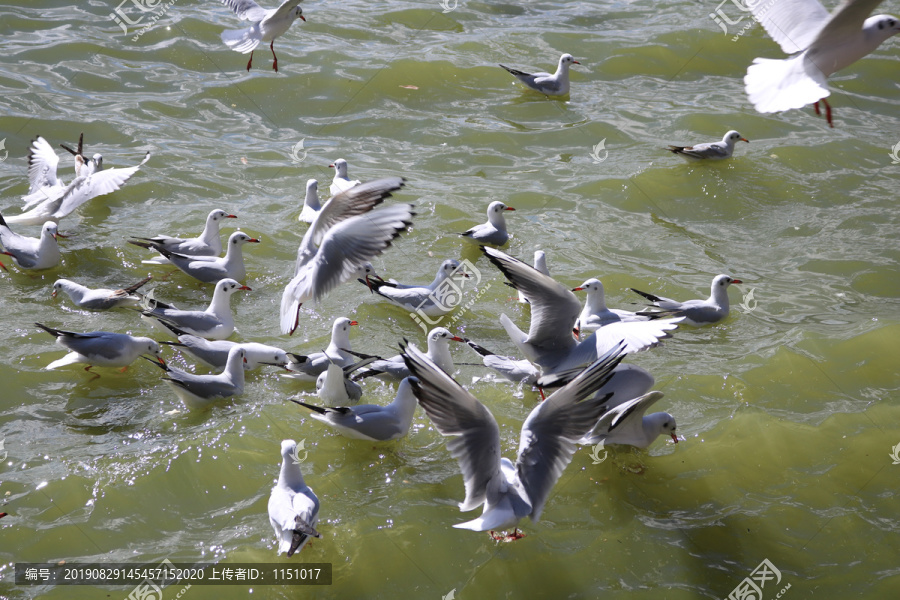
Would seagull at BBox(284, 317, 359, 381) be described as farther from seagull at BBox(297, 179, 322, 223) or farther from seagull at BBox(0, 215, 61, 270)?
seagull at BBox(0, 215, 61, 270)

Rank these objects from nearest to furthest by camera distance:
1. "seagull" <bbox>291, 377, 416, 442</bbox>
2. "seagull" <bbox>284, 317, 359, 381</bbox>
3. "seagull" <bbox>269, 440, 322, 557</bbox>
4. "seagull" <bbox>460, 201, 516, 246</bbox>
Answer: "seagull" <bbox>269, 440, 322, 557</bbox> < "seagull" <bbox>291, 377, 416, 442</bbox> < "seagull" <bbox>284, 317, 359, 381</bbox> < "seagull" <bbox>460, 201, 516, 246</bbox>

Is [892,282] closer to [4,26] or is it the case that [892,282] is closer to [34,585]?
[34,585]

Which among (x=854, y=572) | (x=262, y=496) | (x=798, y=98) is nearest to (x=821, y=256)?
(x=798, y=98)

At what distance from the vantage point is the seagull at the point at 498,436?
14.6ft

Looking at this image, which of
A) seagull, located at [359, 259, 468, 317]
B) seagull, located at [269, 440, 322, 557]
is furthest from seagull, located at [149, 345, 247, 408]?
seagull, located at [359, 259, 468, 317]

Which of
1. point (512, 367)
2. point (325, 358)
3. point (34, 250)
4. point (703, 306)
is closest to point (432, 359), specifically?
point (512, 367)

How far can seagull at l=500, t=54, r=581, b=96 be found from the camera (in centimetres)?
1196

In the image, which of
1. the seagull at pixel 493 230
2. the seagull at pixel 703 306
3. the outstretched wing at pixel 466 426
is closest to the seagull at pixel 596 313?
the seagull at pixel 703 306

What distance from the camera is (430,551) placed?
467 centimetres

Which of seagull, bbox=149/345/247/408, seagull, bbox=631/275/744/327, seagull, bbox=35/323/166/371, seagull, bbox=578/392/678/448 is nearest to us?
seagull, bbox=578/392/678/448

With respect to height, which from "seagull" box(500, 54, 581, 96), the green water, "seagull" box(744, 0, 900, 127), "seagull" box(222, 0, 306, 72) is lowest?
the green water

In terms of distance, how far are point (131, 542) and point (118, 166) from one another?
6.41 m

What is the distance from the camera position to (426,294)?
23.8 ft

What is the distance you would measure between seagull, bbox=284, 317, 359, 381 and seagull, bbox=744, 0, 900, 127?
146 inches
